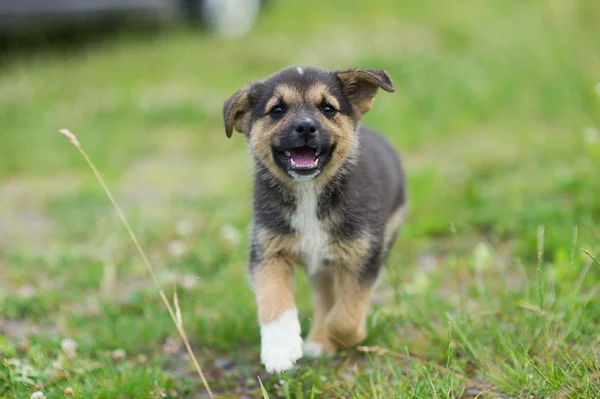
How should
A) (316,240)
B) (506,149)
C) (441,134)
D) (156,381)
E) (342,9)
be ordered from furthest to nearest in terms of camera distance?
(342,9) < (441,134) < (506,149) < (316,240) < (156,381)

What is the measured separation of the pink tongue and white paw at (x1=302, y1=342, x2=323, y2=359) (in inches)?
39.8

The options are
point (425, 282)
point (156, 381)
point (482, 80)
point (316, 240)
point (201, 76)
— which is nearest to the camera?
point (156, 381)

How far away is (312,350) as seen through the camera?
13.9ft

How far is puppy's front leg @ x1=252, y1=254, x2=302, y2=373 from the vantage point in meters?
3.65

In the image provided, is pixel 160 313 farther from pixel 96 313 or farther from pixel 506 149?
pixel 506 149

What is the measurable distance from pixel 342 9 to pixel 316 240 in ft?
34.3

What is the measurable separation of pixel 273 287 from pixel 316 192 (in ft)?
1.98

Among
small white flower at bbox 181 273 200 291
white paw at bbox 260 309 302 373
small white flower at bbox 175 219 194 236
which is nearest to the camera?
A: white paw at bbox 260 309 302 373

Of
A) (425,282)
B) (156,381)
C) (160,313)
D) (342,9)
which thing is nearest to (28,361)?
(156,381)

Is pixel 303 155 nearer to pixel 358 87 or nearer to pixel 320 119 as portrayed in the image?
pixel 320 119

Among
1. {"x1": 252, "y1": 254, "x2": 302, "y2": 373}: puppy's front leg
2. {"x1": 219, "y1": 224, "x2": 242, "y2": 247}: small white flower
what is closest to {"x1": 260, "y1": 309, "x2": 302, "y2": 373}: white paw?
{"x1": 252, "y1": 254, "x2": 302, "y2": 373}: puppy's front leg

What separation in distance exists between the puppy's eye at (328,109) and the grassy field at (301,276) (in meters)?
0.94

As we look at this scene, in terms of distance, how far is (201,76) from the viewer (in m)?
11.0

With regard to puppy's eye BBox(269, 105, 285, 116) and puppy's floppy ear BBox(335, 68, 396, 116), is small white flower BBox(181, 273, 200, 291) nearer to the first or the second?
puppy's eye BBox(269, 105, 285, 116)
